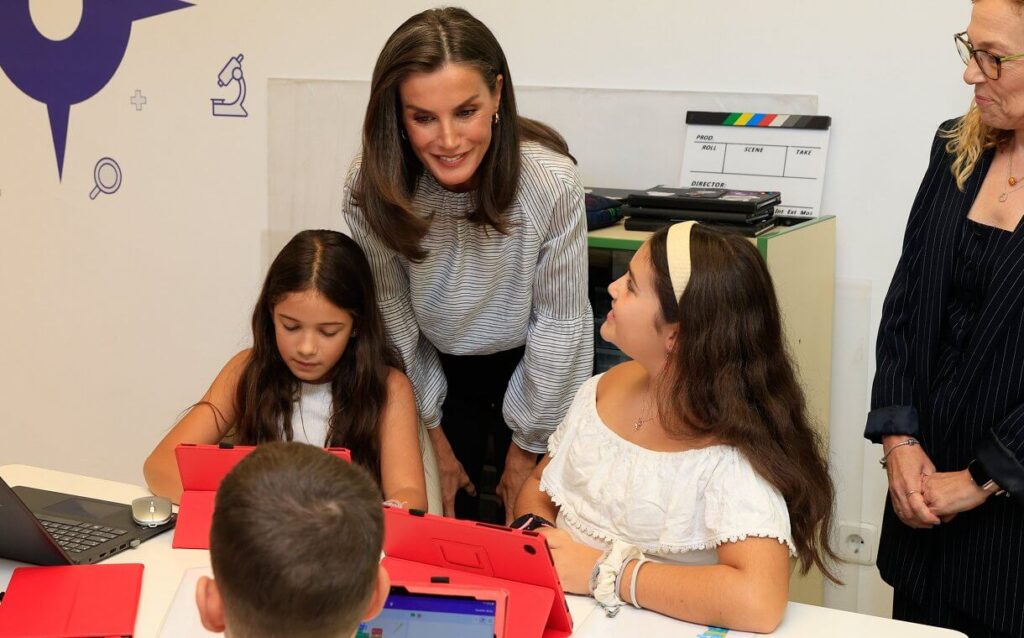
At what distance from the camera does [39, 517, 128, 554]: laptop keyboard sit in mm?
1612

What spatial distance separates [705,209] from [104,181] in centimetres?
218

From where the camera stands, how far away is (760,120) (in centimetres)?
247

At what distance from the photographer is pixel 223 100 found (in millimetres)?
3203

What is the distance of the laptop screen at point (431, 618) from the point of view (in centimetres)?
125

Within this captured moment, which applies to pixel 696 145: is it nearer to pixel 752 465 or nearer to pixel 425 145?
pixel 425 145

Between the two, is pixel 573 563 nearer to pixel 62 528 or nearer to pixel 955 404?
pixel 955 404

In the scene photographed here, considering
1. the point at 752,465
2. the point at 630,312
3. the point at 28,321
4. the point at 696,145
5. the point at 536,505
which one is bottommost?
the point at 28,321

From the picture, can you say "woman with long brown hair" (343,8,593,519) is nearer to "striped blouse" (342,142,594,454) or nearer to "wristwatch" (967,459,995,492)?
"striped blouse" (342,142,594,454)

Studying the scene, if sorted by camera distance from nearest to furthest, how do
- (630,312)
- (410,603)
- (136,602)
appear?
(410,603) → (136,602) → (630,312)

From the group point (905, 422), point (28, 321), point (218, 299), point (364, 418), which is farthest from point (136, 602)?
point (28, 321)

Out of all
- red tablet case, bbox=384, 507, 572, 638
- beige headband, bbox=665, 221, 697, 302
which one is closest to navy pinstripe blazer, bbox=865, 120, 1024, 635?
beige headband, bbox=665, 221, 697, 302

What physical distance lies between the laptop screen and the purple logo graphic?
8.28 feet

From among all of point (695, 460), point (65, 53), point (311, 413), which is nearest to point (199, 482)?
point (311, 413)

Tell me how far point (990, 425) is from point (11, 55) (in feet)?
Result: 10.6
